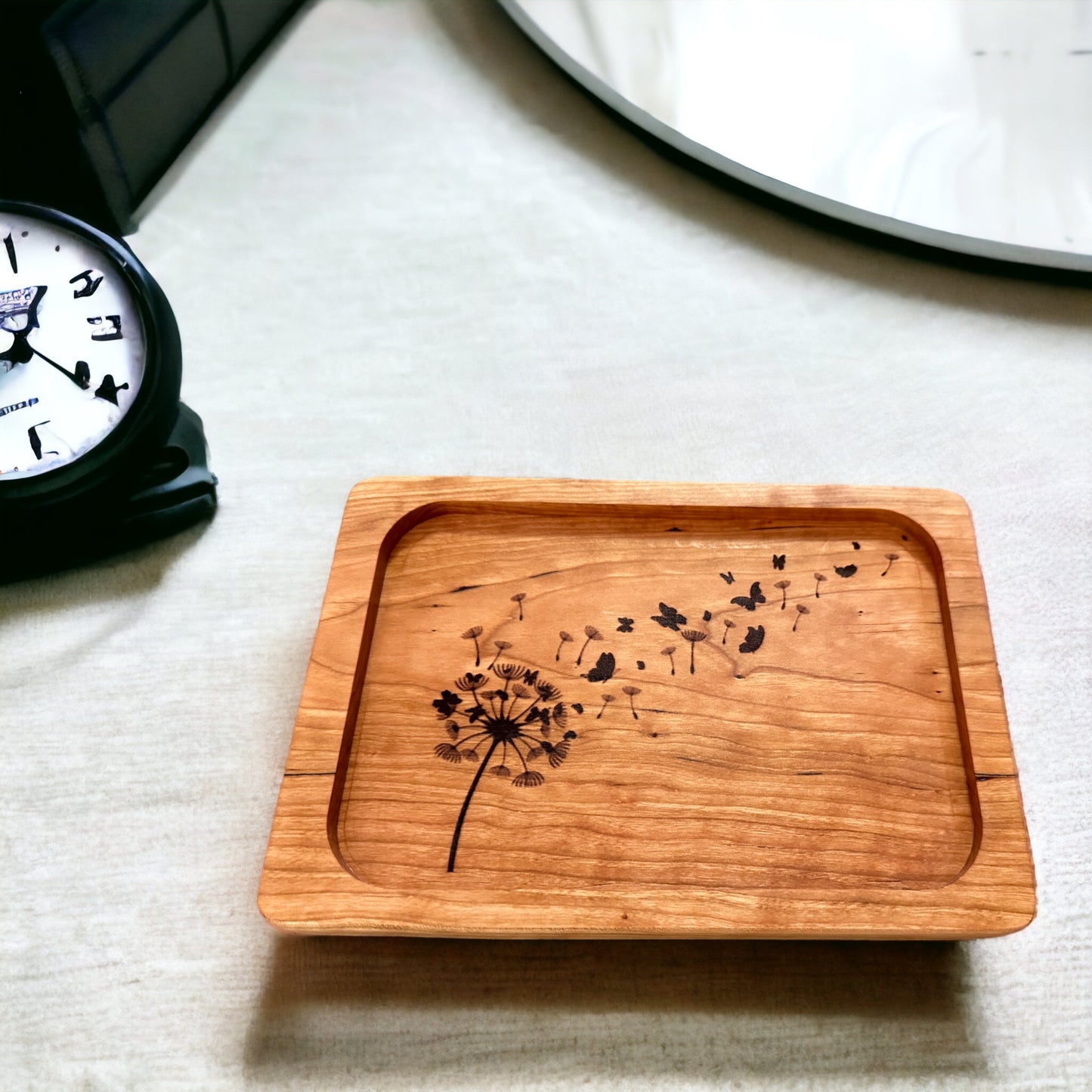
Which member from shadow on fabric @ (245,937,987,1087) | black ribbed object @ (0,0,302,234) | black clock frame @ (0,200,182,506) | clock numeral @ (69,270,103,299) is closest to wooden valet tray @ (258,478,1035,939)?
shadow on fabric @ (245,937,987,1087)

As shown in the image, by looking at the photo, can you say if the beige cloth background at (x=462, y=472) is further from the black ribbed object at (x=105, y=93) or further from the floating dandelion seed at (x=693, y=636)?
the floating dandelion seed at (x=693, y=636)

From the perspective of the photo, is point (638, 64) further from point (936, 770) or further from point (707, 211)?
point (936, 770)

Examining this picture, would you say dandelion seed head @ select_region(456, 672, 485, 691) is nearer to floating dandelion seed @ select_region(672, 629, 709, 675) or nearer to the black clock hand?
floating dandelion seed @ select_region(672, 629, 709, 675)

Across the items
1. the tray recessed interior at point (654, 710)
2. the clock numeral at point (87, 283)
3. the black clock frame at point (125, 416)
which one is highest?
the clock numeral at point (87, 283)

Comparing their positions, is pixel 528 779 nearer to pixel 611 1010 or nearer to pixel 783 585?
pixel 611 1010

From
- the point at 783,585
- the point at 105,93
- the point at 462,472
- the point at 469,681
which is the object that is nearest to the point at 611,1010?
the point at 469,681

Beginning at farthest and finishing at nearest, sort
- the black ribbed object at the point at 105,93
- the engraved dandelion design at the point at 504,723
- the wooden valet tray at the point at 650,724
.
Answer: the black ribbed object at the point at 105,93 < the engraved dandelion design at the point at 504,723 < the wooden valet tray at the point at 650,724

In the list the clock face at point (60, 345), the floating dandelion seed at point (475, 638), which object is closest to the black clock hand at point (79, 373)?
the clock face at point (60, 345)
